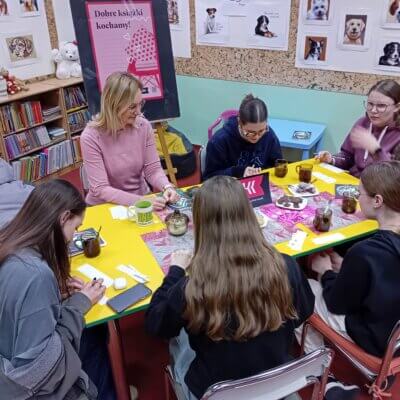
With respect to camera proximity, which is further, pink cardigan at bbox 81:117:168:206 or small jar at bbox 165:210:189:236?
pink cardigan at bbox 81:117:168:206

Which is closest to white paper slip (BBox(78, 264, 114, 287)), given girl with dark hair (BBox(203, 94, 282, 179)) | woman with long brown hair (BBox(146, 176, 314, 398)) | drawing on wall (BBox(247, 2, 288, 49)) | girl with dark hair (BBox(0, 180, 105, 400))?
girl with dark hair (BBox(0, 180, 105, 400))

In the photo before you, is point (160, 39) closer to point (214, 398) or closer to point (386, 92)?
point (386, 92)

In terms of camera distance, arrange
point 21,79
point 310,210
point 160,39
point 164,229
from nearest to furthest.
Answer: point 164,229, point 310,210, point 160,39, point 21,79

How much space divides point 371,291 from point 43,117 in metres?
3.88

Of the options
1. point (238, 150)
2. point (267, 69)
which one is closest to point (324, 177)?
point (238, 150)

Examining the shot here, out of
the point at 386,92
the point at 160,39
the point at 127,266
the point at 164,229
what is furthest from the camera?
the point at 160,39

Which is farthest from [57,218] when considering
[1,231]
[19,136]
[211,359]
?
[19,136]

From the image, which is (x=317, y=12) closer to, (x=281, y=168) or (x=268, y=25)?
(x=268, y=25)

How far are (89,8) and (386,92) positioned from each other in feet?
6.88

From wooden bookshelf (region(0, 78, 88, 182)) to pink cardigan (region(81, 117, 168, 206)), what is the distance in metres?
2.05

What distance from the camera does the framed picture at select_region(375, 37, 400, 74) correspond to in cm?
348

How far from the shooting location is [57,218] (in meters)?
1.39

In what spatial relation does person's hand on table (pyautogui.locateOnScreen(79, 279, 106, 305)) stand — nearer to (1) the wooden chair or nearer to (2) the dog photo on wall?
(1) the wooden chair

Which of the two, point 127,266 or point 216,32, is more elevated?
point 216,32
